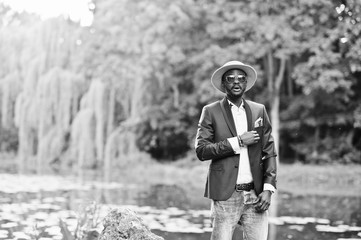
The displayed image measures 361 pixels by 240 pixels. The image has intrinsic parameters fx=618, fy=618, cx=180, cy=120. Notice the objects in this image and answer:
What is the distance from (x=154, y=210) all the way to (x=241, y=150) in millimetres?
7653

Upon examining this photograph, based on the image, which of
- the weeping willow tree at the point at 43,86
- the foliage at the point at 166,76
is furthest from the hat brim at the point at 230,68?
the weeping willow tree at the point at 43,86

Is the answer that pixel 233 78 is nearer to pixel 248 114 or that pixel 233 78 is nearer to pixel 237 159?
pixel 248 114

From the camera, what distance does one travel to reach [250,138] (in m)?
4.28

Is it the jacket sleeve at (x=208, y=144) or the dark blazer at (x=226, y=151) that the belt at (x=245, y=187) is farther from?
the jacket sleeve at (x=208, y=144)

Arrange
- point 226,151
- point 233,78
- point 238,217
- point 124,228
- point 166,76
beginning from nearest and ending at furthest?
1. point 226,151
2. point 238,217
3. point 233,78
4. point 124,228
5. point 166,76

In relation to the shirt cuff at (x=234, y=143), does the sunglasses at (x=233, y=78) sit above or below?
above

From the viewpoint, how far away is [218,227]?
434cm

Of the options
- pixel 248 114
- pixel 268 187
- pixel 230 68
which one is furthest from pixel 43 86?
pixel 268 187

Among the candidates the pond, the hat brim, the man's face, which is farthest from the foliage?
the man's face

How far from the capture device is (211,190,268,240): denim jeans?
4.29 metres

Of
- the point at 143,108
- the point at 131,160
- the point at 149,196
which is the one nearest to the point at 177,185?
the point at 149,196

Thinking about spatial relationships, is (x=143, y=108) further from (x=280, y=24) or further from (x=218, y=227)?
(x=218, y=227)

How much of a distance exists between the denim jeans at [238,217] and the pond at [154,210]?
75cm

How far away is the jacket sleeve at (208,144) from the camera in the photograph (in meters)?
4.24
